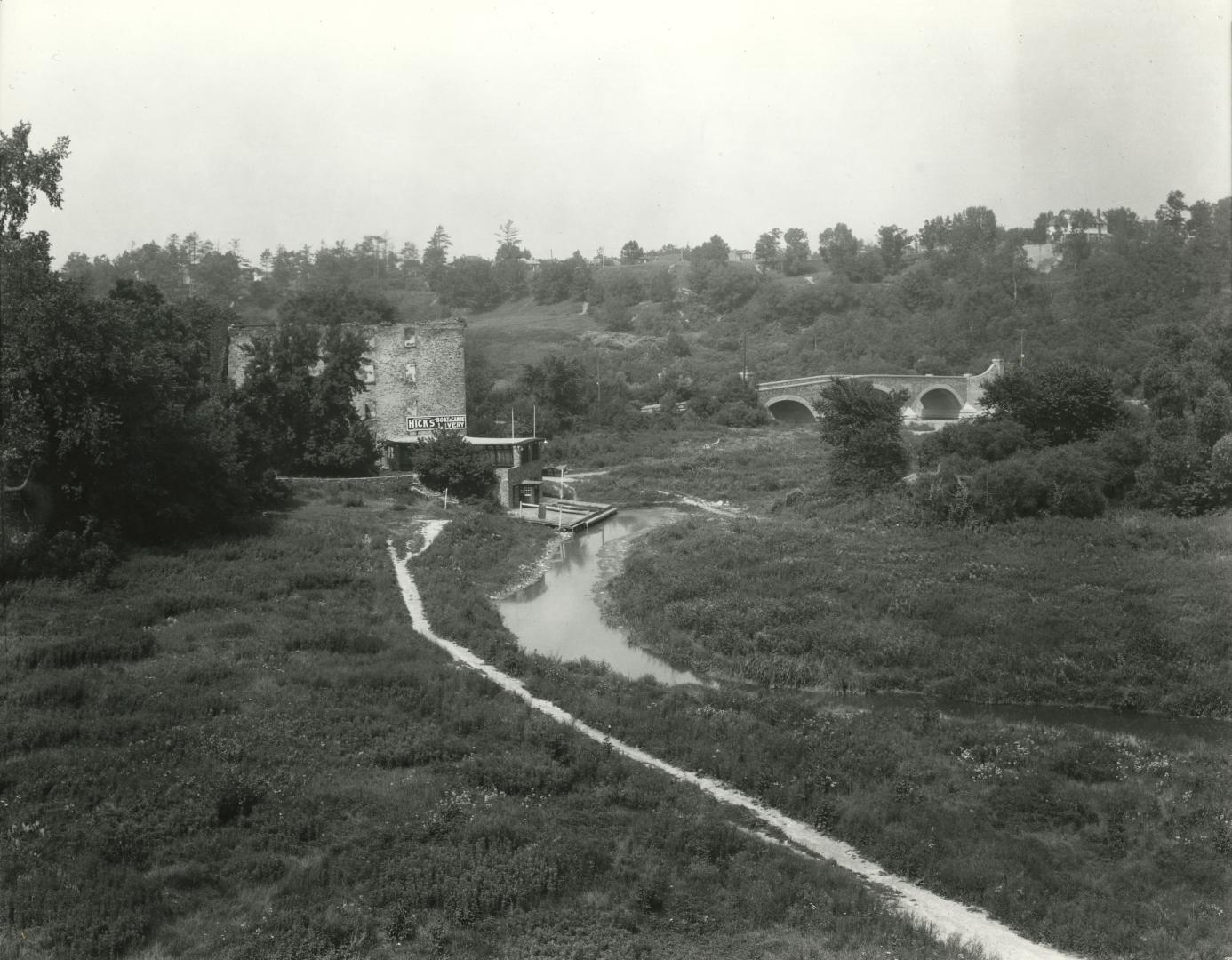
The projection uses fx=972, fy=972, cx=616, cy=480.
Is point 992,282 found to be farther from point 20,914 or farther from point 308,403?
point 20,914

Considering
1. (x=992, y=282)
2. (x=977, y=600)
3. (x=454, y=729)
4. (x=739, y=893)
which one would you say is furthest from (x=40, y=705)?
(x=992, y=282)

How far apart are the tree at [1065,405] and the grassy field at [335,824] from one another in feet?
94.7

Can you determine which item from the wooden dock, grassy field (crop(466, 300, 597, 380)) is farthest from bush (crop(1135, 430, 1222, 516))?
grassy field (crop(466, 300, 597, 380))

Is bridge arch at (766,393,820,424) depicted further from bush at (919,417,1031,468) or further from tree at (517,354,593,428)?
bush at (919,417,1031,468)

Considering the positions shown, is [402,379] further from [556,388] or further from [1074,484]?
[1074,484]

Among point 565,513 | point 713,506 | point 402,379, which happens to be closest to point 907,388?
point 713,506

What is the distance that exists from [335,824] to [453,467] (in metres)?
25.7

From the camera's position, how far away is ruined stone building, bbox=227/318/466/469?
42.3 m

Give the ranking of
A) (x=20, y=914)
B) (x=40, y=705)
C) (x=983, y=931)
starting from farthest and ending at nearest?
(x=40, y=705)
(x=983, y=931)
(x=20, y=914)

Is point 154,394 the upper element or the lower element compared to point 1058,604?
upper

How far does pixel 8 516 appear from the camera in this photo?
74.2ft

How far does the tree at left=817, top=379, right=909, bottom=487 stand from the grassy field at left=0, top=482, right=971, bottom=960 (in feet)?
75.2

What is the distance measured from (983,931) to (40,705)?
13.8 m

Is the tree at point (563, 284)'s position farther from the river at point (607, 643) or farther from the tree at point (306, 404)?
the river at point (607, 643)
